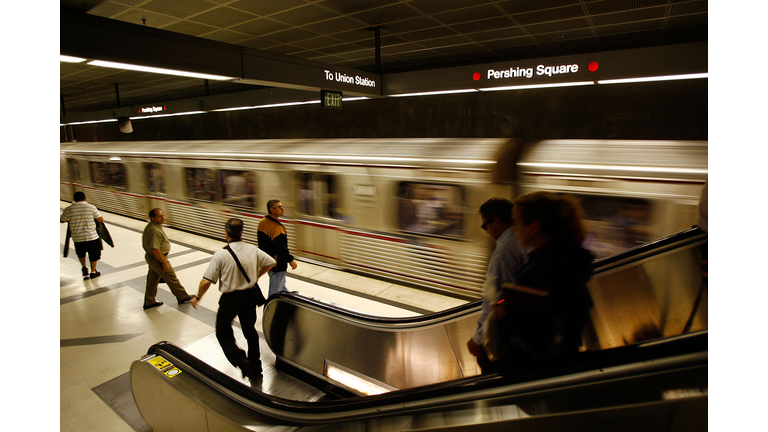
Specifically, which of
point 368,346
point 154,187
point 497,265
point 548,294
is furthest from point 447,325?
point 154,187

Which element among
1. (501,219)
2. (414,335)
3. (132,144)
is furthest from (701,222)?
(132,144)

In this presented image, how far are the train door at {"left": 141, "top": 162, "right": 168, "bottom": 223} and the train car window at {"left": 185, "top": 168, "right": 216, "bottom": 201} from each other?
1.20 meters

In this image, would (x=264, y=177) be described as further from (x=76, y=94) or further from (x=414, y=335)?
(x=76, y=94)

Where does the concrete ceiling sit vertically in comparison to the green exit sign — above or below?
above

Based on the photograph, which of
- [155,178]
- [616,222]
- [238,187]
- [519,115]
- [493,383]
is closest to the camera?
[493,383]

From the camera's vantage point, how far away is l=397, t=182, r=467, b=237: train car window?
5.32m

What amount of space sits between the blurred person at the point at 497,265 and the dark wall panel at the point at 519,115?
6449 millimetres

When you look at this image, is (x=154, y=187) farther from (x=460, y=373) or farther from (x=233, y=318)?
(x=460, y=373)

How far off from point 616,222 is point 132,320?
6250 millimetres

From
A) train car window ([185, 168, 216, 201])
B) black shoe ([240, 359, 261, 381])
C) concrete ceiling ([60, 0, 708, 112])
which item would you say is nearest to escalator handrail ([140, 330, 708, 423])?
black shoe ([240, 359, 261, 381])

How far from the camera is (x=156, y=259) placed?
5355mm

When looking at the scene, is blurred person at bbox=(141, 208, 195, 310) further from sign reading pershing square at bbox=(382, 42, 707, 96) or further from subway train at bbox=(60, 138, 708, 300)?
sign reading pershing square at bbox=(382, 42, 707, 96)

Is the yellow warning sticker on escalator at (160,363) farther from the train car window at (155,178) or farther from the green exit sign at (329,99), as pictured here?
the train car window at (155,178)

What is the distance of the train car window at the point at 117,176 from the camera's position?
1166 cm
